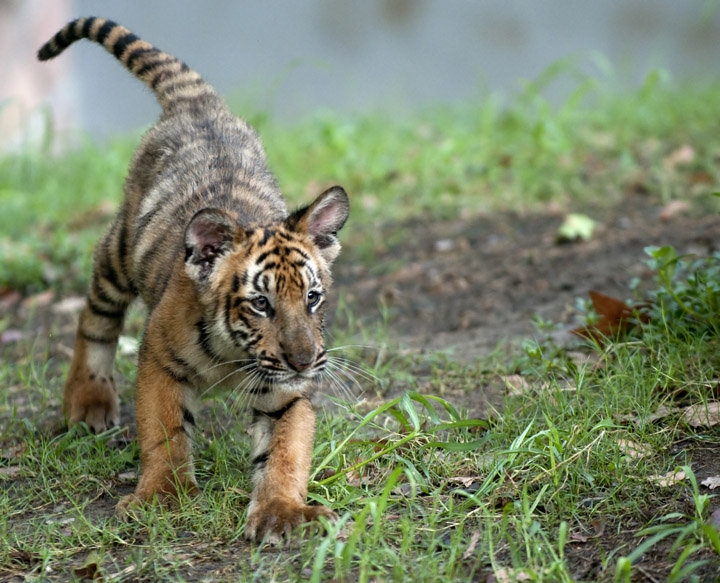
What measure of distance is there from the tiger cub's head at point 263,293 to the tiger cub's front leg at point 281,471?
0.16m

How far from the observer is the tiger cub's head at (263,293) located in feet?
10.4

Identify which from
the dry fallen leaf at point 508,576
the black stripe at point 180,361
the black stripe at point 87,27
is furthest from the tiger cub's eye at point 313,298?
the black stripe at point 87,27

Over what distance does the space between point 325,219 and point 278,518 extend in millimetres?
1237

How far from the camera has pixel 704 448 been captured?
3289 mm

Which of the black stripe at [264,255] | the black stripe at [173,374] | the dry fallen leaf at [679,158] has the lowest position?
the black stripe at [173,374]

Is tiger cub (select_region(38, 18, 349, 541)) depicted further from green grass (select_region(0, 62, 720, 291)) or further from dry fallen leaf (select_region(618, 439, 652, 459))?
green grass (select_region(0, 62, 720, 291))

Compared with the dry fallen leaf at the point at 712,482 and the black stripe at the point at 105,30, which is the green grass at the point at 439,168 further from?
the dry fallen leaf at the point at 712,482

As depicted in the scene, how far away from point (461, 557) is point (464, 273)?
318cm

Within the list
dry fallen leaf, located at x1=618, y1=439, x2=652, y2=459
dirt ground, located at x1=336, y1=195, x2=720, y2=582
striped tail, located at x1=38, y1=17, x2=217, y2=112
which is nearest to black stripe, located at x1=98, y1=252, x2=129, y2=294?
striped tail, located at x1=38, y1=17, x2=217, y2=112

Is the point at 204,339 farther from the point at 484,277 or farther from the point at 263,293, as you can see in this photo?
the point at 484,277

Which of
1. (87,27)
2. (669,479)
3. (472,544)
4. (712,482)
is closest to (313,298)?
(472,544)

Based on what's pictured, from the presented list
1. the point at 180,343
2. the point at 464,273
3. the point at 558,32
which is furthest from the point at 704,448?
the point at 558,32

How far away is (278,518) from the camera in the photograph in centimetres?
296

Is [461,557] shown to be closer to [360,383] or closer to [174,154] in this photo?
[360,383]
